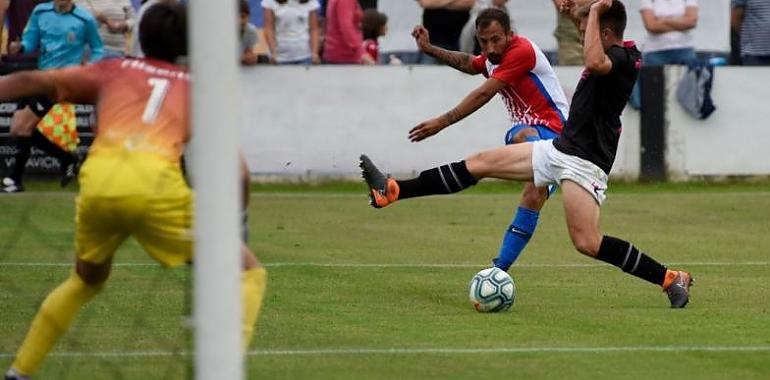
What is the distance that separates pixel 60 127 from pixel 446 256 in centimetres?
729

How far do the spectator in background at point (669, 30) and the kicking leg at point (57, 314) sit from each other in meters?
14.2

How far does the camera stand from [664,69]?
70.2 ft

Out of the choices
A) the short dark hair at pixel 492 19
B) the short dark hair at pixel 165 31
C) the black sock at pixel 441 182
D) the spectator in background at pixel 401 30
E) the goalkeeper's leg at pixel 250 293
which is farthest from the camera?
the spectator in background at pixel 401 30

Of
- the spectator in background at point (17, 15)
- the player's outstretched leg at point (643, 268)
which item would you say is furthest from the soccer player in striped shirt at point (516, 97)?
the spectator in background at point (17, 15)

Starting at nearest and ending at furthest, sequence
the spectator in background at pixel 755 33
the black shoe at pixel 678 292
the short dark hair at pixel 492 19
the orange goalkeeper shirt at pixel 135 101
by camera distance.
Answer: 1. the orange goalkeeper shirt at pixel 135 101
2. the black shoe at pixel 678 292
3. the short dark hair at pixel 492 19
4. the spectator in background at pixel 755 33

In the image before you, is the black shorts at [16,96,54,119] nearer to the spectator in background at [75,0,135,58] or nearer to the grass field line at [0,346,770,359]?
the spectator in background at [75,0,135,58]

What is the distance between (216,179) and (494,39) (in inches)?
227

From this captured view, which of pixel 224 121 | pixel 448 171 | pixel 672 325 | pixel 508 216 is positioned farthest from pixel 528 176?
pixel 508 216

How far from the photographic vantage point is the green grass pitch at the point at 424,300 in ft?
28.8

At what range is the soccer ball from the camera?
10859mm

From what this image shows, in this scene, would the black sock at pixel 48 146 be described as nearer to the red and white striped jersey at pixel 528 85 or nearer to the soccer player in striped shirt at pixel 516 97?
the soccer player in striped shirt at pixel 516 97

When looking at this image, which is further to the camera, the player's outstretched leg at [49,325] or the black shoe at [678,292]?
the black shoe at [678,292]

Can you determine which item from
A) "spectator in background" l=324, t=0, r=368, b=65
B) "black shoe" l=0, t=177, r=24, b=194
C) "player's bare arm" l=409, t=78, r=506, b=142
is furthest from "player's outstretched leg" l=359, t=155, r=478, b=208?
"spectator in background" l=324, t=0, r=368, b=65

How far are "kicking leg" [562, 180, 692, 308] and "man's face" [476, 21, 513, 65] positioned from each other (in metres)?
1.27
